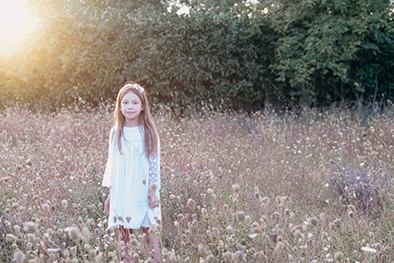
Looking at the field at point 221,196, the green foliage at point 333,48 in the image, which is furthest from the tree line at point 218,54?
the field at point 221,196

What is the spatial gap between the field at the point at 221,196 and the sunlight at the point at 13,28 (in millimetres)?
3431

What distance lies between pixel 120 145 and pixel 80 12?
742 cm

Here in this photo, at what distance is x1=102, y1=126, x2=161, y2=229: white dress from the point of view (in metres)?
3.23

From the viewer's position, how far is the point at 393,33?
10.2 metres

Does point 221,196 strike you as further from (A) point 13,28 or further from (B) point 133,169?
(A) point 13,28

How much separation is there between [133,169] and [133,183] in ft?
0.28

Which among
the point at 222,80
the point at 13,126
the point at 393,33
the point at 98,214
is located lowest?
the point at 98,214

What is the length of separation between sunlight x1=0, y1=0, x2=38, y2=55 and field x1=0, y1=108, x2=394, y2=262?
3431mm

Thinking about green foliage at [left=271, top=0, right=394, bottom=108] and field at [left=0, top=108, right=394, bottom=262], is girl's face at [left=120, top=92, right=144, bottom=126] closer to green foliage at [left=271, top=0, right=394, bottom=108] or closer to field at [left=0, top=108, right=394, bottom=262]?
field at [left=0, top=108, right=394, bottom=262]

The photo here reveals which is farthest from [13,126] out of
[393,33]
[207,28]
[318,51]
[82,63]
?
[393,33]

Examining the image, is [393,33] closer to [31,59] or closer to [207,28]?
[207,28]

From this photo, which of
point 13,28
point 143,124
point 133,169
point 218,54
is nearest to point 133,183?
point 133,169

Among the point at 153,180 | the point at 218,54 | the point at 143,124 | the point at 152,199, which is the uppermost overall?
the point at 218,54

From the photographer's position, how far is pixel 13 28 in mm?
10148
